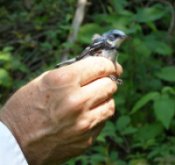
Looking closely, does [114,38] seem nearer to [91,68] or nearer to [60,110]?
[91,68]

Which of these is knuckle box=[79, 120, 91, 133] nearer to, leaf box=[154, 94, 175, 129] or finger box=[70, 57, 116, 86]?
finger box=[70, 57, 116, 86]

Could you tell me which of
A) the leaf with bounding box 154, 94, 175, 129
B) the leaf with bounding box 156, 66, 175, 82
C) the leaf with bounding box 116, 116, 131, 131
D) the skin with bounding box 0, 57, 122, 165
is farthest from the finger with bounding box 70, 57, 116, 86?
the leaf with bounding box 156, 66, 175, 82

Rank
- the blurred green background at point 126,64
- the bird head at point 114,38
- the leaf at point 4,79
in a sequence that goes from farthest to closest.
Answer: the leaf at point 4,79
the blurred green background at point 126,64
the bird head at point 114,38

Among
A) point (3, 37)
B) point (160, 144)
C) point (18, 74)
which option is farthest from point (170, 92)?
point (3, 37)

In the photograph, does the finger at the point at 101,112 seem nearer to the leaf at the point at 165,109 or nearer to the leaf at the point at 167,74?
the leaf at the point at 165,109

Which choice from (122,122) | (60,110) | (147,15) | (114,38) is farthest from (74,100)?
(147,15)

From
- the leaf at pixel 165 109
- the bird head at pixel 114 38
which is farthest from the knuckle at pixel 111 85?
the leaf at pixel 165 109

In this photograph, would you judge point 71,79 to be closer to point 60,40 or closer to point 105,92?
point 105,92

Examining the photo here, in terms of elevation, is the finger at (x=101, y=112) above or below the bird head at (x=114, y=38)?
below
